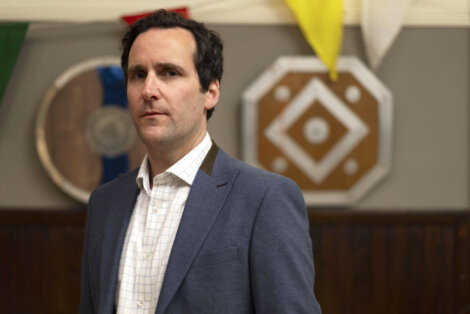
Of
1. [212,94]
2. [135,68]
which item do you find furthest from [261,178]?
[135,68]

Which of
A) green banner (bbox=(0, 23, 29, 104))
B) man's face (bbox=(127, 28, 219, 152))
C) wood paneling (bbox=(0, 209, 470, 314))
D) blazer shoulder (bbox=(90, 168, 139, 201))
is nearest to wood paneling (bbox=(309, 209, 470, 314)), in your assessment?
wood paneling (bbox=(0, 209, 470, 314))

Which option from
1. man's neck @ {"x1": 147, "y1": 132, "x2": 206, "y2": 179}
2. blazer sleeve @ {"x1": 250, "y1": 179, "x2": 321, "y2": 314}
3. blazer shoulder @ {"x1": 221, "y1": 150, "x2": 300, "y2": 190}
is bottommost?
blazer sleeve @ {"x1": 250, "y1": 179, "x2": 321, "y2": 314}

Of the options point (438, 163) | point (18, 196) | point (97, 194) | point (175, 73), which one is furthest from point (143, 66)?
point (438, 163)

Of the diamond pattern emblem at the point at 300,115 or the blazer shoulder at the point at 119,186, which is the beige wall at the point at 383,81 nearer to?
the diamond pattern emblem at the point at 300,115

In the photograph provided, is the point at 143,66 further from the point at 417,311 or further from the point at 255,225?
the point at 417,311

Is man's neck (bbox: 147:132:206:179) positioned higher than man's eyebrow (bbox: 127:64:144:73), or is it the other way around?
man's eyebrow (bbox: 127:64:144:73)

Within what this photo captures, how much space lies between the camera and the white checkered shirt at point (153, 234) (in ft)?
3.47

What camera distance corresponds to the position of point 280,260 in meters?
0.98

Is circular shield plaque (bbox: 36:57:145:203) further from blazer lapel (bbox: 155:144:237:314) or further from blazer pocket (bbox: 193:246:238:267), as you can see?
blazer pocket (bbox: 193:246:238:267)

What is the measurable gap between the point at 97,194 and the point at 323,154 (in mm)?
1533

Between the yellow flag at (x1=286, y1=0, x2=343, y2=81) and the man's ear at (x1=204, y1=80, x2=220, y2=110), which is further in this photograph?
the yellow flag at (x1=286, y1=0, x2=343, y2=81)

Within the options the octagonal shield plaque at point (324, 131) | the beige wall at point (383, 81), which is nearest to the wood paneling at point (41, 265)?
the beige wall at point (383, 81)

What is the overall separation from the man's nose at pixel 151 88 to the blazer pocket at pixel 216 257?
367 mm

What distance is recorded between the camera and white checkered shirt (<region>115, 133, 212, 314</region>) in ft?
3.47
